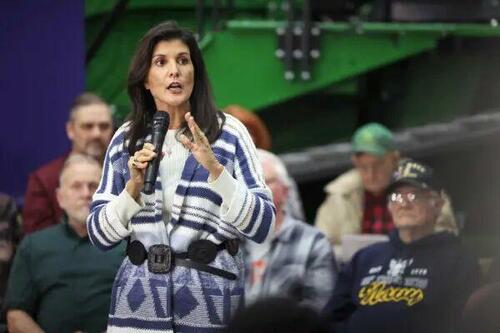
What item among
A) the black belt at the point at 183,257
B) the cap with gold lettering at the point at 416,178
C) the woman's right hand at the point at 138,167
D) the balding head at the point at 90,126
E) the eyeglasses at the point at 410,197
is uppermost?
the woman's right hand at the point at 138,167

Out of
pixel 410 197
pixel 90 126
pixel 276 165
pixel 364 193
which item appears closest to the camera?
pixel 410 197

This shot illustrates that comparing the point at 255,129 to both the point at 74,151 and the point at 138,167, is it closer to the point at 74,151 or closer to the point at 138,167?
the point at 74,151

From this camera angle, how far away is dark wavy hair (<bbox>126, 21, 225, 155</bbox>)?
16.2ft

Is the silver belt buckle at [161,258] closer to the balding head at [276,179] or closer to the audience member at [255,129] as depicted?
the balding head at [276,179]

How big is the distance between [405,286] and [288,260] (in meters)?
0.59

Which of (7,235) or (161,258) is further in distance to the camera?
(7,235)

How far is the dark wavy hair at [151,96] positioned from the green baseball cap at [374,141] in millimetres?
3298

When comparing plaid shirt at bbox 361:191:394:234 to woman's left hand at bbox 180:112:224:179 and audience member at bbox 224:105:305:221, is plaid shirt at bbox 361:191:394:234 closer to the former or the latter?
audience member at bbox 224:105:305:221

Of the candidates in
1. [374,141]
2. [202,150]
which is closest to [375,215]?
[374,141]

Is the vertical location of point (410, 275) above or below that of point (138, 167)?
below

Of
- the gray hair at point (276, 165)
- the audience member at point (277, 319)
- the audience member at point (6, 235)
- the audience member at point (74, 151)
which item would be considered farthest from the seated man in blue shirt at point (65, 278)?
the audience member at point (277, 319)

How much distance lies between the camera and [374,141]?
826 centimetres

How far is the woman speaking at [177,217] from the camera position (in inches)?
192

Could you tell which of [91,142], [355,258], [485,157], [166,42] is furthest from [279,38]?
[166,42]
